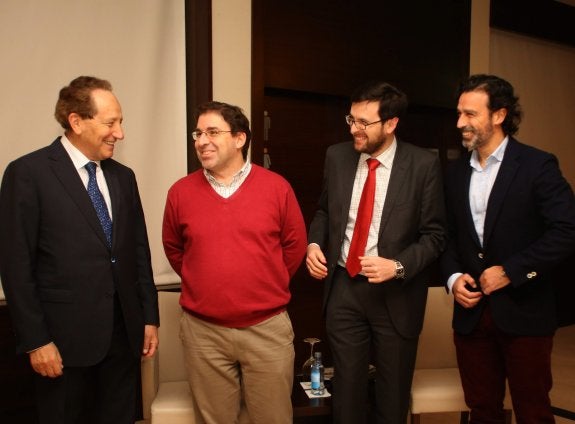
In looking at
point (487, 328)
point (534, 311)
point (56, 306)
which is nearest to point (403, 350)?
point (487, 328)

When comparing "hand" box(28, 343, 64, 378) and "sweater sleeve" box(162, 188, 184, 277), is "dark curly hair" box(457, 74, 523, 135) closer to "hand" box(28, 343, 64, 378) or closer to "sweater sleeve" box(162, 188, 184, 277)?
"sweater sleeve" box(162, 188, 184, 277)

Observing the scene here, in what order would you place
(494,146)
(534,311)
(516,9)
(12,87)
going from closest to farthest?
(534,311) → (494,146) → (12,87) → (516,9)

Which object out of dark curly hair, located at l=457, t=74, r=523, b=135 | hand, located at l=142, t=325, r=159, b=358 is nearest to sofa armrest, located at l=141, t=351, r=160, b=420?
hand, located at l=142, t=325, r=159, b=358

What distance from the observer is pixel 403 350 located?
2008 mm

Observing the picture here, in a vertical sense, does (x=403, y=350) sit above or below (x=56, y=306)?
below

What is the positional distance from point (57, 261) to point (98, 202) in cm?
24

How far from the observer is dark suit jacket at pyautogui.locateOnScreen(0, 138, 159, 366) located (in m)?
1.63

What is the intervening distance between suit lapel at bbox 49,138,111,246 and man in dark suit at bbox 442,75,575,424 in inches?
52.5

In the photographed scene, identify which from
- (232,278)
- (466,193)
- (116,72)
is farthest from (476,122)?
(116,72)

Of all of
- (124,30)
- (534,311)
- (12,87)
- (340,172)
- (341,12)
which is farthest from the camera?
(341,12)

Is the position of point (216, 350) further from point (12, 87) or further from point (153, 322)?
point (12, 87)

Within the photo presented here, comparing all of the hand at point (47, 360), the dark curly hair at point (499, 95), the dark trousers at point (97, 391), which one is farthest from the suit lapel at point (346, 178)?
the hand at point (47, 360)

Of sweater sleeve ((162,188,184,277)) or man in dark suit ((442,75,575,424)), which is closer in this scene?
man in dark suit ((442,75,575,424))

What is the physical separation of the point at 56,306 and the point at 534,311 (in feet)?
5.37
